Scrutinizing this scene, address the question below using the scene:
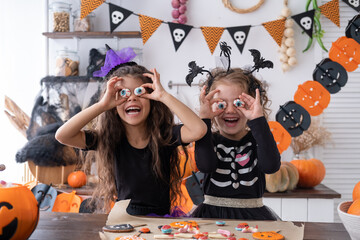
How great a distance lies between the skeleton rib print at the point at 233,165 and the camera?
1431mm

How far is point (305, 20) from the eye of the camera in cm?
266

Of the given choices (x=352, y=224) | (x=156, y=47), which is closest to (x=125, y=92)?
(x=352, y=224)

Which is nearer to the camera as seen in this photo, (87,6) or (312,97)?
(312,97)

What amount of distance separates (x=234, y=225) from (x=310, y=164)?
1.61 metres

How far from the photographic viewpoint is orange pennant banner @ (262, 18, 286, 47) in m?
2.66

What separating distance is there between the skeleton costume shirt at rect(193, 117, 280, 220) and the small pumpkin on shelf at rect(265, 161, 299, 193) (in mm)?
830

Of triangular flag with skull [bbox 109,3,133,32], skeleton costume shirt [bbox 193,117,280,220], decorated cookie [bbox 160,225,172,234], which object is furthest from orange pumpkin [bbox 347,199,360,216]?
triangular flag with skull [bbox 109,3,133,32]

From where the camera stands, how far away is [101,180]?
4.95 feet

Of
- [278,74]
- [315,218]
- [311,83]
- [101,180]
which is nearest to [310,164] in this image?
[315,218]

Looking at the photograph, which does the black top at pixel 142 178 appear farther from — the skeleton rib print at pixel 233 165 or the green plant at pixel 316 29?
the green plant at pixel 316 29

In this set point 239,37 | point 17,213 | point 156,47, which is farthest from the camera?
point 156,47

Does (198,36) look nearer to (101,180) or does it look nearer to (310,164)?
(310,164)

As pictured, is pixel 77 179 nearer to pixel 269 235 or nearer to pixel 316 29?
pixel 269 235

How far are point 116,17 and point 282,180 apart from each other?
1.40m
